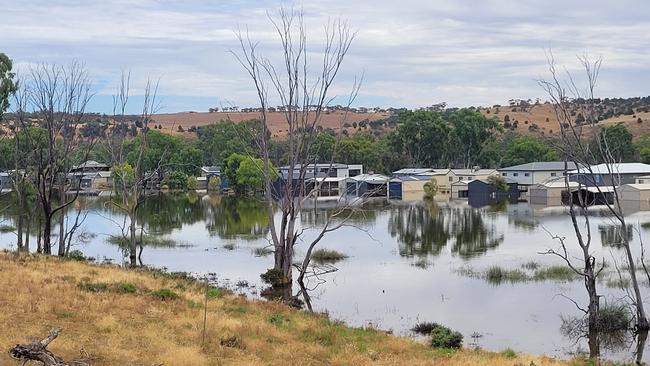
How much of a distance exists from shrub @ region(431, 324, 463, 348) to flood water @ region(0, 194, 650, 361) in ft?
2.33

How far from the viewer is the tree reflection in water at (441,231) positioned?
3816cm

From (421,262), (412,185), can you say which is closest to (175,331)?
(421,262)

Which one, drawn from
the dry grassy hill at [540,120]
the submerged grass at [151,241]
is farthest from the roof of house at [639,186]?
the submerged grass at [151,241]

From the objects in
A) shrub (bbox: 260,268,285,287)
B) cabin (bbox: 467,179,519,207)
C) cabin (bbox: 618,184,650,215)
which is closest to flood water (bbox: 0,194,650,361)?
shrub (bbox: 260,268,285,287)

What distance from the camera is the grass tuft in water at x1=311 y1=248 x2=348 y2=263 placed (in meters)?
34.6

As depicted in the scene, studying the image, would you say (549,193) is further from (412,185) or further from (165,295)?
(165,295)

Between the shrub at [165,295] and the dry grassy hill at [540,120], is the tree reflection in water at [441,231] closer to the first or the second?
the shrub at [165,295]

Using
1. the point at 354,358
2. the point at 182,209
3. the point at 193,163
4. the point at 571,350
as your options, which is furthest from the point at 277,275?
the point at 193,163

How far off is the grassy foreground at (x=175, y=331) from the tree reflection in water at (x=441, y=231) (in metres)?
18.8

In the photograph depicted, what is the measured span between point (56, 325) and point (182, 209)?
175 ft

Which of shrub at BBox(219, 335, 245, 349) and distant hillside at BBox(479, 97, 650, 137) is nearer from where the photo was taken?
shrub at BBox(219, 335, 245, 349)

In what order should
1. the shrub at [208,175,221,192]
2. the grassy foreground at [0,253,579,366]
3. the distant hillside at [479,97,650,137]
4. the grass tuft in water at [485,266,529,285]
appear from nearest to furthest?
the grassy foreground at [0,253,579,366] < the grass tuft in water at [485,266,529,285] < the shrub at [208,175,221,192] < the distant hillside at [479,97,650,137]

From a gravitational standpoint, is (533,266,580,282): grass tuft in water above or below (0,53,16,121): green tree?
below

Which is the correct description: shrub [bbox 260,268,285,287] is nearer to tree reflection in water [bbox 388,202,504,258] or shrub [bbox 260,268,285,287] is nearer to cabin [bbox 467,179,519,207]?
tree reflection in water [bbox 388,202,504,258]
